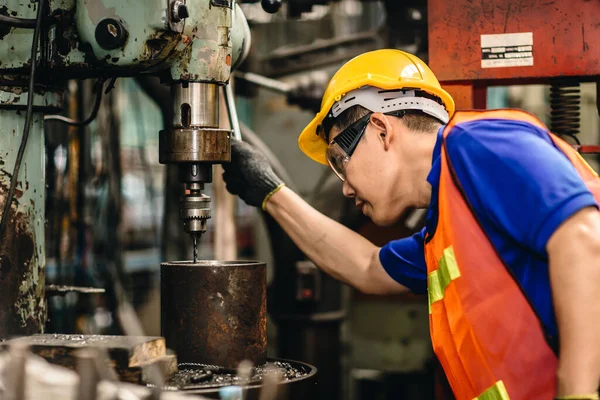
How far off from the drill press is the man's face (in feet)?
1.00

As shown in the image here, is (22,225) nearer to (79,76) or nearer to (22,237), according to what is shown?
(22,237)

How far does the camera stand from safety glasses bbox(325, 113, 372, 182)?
5.24ft

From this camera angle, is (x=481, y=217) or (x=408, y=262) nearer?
(x=481, y=217)

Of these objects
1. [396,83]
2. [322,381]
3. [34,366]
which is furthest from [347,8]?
[34,366]

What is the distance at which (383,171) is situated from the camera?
158 centimetres

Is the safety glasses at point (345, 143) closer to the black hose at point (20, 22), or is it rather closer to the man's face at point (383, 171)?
the man's face at point (383, 171)

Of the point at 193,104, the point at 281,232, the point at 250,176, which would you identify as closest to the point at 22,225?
the point at 193,104

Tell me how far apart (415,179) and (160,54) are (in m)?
0.60

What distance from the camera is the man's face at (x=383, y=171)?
5.15 ft

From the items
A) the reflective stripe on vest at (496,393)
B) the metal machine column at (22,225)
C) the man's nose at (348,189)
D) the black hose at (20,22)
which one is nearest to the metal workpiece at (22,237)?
the metal machine column at (22,225)

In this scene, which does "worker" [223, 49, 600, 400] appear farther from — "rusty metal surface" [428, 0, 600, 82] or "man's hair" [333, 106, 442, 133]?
"rusty metal surface" [428, 0, 600, 82]

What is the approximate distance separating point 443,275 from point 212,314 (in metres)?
0.46

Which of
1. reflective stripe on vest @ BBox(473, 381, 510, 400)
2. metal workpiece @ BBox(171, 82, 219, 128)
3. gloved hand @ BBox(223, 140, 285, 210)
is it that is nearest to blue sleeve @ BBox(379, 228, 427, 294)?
gloved hand @ BBox(223, 140, 285, 210)

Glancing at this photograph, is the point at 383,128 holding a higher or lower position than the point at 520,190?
higher
